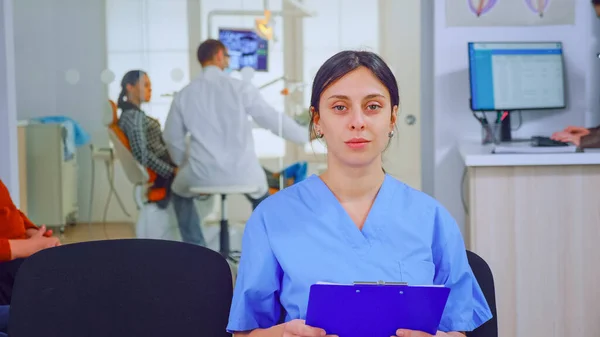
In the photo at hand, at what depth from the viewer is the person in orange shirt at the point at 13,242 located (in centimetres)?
227

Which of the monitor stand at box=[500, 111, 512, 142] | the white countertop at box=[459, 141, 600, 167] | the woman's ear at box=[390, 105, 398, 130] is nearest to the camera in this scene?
the woman's ear at box=[390, 105, 398, 130]

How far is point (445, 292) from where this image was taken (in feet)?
4.15

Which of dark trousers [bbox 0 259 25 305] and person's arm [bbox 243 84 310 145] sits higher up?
person's arm [bbox 243 84 310 145]

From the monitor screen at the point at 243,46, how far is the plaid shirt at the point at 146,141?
1.64 ft

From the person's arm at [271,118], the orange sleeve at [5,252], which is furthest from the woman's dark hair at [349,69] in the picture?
the person's arm at [271,118]

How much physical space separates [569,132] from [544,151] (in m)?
0.25

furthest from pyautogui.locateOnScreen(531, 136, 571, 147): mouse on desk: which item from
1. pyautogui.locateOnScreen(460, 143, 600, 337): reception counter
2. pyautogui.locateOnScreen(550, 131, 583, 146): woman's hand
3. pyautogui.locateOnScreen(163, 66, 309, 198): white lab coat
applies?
pyautogui.locateOnScreen(163, 66, 309, 198): white lab coat

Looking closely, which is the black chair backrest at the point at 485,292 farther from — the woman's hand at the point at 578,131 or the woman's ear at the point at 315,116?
the woman's hand at the point at 578,131

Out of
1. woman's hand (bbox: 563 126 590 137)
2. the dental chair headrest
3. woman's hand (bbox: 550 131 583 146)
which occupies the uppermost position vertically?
the dental chair headrest

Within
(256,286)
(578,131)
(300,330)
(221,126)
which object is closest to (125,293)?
(256,286)

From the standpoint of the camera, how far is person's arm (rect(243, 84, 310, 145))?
4.06 meters

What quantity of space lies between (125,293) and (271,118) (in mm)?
2607

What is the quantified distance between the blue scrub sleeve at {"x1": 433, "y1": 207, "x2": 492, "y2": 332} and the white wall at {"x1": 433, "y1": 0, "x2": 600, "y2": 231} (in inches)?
91.5

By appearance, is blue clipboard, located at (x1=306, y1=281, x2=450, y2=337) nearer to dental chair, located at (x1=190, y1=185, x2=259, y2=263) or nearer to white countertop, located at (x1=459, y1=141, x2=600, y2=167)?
white countertop, located at (x1=459, y1=141, x2=600, y2=167)
